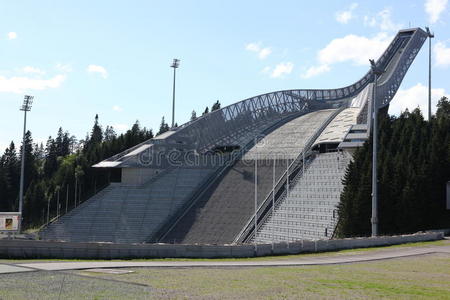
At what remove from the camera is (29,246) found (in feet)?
70.1

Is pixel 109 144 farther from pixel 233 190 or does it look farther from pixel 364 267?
pixel 364 267

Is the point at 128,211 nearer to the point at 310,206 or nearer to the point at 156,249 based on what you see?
the point at 310,206

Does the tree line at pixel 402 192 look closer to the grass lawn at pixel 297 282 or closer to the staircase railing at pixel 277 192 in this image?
the staircase railing at pixel 277 192

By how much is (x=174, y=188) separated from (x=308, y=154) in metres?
15.4

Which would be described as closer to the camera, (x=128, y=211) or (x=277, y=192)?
(x=277, y=192)

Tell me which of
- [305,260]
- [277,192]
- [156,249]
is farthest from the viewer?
→ [277,192]

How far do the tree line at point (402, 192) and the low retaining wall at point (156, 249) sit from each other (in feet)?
26.8

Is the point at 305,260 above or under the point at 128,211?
under

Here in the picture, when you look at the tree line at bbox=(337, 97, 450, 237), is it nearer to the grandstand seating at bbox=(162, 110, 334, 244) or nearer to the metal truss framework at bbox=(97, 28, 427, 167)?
the grandstand seating at bbox=(162, 110, 334, 244)

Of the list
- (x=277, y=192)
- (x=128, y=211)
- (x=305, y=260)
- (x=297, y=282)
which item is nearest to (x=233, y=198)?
(x=277, y=192)

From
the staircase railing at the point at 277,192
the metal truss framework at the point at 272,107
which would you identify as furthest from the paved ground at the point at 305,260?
the metal truss framework at the point at 272,107

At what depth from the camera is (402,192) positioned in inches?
1460

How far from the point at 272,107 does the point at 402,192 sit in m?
49.1

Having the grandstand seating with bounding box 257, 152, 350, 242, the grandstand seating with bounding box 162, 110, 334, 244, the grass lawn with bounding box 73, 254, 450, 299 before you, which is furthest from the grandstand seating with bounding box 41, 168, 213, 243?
the grass lawn with bounding box 73, 254, 450, 299
